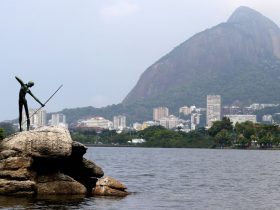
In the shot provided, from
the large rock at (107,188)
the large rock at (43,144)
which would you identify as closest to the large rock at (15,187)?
the large rock at (43,144)

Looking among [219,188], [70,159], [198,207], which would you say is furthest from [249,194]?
[70,159]

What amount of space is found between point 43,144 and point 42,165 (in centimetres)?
200

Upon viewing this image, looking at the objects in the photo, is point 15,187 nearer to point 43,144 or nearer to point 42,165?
point 42,165

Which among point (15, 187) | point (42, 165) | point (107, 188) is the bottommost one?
point (107, 188)

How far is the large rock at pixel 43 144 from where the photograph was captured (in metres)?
33.8

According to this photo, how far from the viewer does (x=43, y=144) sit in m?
33.8

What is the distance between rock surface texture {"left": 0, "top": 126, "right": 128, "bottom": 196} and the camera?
33.5m

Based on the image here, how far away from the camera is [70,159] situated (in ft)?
122

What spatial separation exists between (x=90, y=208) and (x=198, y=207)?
21.0 ft

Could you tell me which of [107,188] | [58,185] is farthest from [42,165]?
[107,188]

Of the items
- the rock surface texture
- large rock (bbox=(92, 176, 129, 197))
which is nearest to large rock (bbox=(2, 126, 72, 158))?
the rock surface texture

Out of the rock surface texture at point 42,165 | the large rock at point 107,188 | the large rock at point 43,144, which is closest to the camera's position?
the rock surface texture at point 42,165

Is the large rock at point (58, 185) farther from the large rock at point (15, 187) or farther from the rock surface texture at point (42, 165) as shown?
the large rock at point (15, 187)

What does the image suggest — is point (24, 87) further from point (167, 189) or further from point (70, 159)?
point (167, 189)
